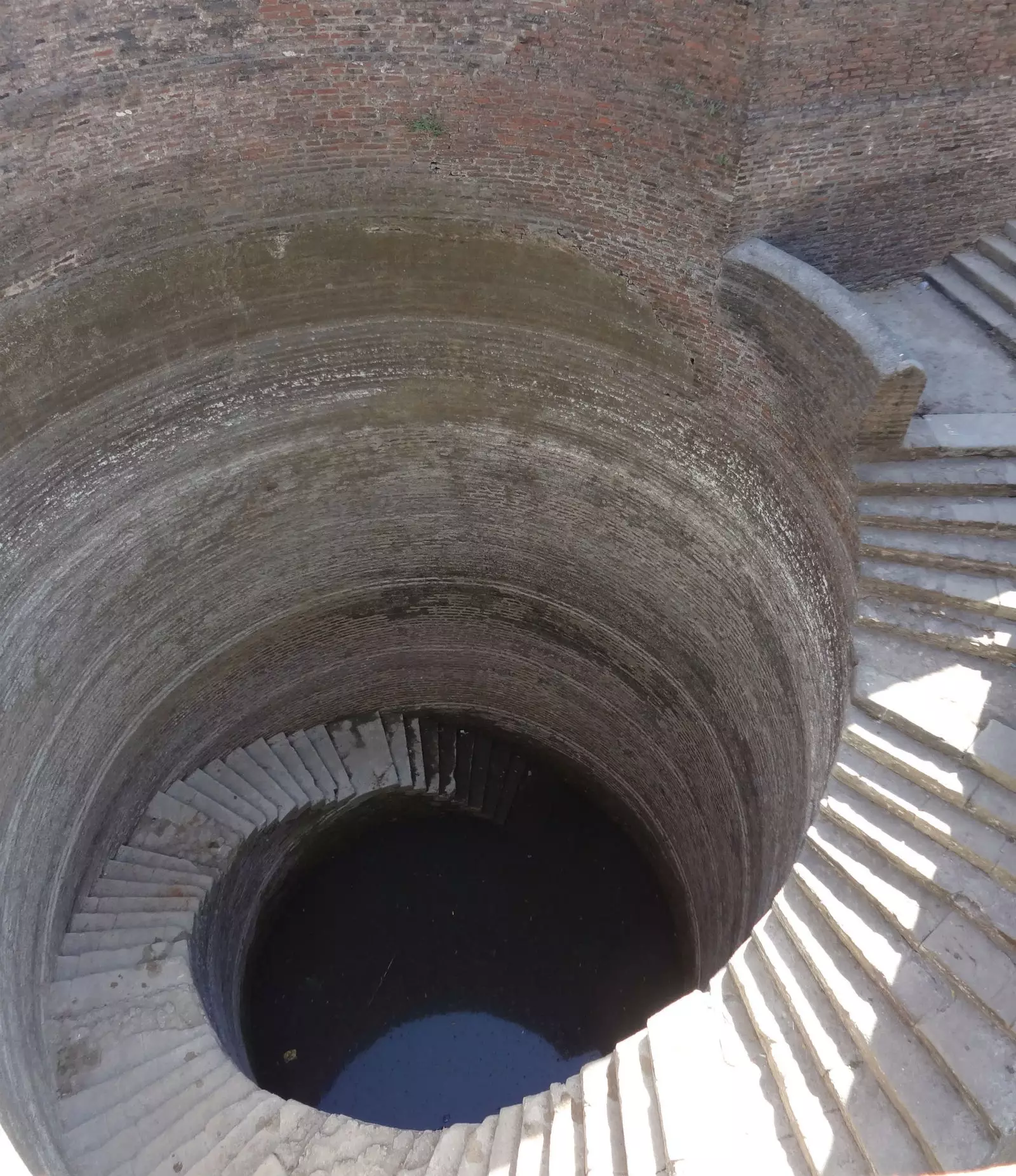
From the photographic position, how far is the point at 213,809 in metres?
9.46

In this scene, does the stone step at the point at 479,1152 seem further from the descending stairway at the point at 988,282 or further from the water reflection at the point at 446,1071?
the descending stairway at the point at 988,282

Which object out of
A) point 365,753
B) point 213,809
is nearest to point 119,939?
point 213,809

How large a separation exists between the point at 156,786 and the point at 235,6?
23.5ft

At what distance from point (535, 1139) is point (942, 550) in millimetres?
4363

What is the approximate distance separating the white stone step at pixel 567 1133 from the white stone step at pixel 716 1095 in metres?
0.24

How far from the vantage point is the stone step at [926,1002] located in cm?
410

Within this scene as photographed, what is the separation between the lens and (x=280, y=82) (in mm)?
6746

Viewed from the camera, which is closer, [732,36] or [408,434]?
[732,36]

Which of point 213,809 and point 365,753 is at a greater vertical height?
point 365,753

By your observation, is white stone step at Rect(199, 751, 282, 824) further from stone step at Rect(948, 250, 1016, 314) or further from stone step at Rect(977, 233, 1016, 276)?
stone step at Rect(977, 233, 1016, 276)

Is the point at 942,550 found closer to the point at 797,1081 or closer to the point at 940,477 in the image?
the point at 940,477

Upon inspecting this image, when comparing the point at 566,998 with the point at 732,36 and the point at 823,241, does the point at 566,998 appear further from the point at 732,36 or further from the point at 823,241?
the point at 732,36

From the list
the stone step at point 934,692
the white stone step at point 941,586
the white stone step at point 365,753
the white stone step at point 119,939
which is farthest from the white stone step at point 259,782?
the white stone step at point 941,586

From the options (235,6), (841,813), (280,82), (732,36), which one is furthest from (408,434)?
(841,813)
